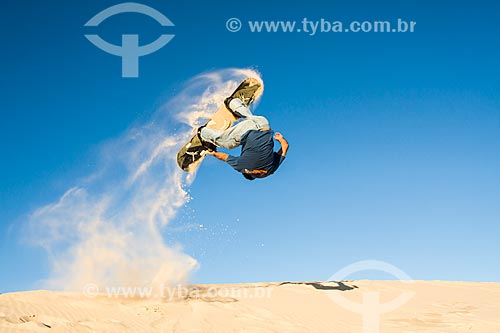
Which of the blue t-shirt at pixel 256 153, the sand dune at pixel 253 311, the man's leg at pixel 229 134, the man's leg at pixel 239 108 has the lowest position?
the sand dune at pixel 253 311

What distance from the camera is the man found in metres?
9.09

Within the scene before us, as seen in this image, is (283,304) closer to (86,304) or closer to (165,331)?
(165,331)

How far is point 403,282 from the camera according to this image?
19.0 metres

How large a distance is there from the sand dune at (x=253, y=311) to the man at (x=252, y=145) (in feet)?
13.1

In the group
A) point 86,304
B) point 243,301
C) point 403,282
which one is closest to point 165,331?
point 86,304

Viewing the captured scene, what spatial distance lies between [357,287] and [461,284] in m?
5.38

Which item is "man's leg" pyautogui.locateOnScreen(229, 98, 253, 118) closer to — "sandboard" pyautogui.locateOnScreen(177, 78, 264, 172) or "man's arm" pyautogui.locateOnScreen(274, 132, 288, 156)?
"sandboard" pyautogui.locateOnScreen(177, 78, 264, 172)

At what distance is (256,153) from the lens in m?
9.06

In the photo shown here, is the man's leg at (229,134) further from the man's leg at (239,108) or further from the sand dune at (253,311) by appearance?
the sand dune at (253,311)

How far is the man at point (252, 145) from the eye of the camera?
9.09 metres

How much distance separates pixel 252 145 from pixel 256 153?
179 mm

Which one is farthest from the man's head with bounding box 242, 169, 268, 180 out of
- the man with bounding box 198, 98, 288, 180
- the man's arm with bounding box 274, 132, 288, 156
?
the man's arm with bounding box 274, 132, 288, 156

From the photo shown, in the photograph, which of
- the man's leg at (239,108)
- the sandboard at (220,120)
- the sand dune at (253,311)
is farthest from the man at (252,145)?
the sand dune at (253,311)

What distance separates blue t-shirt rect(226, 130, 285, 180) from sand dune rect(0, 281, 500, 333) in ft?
13.4
